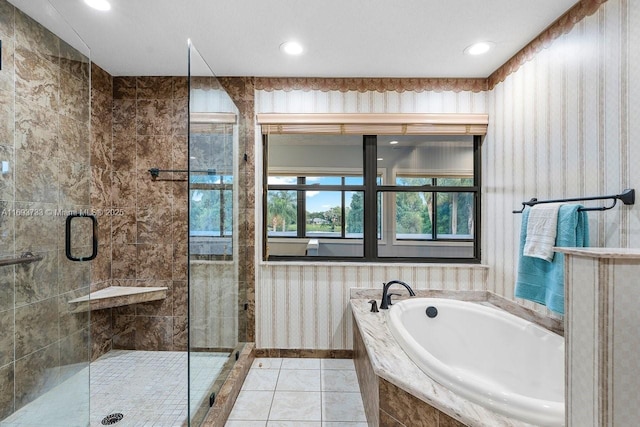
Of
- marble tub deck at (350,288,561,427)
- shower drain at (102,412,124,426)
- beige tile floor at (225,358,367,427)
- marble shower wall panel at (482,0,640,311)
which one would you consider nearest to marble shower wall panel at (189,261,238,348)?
beige tile floor at (225,358,367,427)

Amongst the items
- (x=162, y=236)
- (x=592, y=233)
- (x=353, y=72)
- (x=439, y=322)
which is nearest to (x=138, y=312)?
(x=162, y=236)

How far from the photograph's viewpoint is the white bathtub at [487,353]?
113 centimetres

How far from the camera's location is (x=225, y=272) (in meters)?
2.03

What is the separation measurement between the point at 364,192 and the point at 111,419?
2.36 m

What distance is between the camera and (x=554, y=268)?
1.66 m

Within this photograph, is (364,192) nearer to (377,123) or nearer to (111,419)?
(377,123)

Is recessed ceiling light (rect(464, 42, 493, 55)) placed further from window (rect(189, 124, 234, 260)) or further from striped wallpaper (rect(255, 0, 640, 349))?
window (rect(189, 124, 234, 260))

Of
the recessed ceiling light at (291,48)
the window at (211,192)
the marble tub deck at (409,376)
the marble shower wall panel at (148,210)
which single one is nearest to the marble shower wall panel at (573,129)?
the marble tub deck at (409,376)

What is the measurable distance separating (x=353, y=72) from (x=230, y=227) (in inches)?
63.2

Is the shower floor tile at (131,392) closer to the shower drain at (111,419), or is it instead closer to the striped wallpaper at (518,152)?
the shower drain at (111,419)

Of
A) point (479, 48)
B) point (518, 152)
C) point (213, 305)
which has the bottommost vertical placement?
point (213, 305)

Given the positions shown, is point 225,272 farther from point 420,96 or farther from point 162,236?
point 420,96

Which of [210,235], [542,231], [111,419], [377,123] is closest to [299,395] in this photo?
[111,419]

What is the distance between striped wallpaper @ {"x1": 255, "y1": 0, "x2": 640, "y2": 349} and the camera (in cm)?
145
